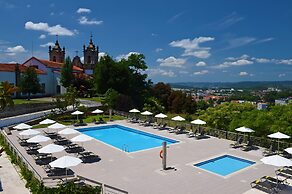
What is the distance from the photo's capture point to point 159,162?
1806 centimetres

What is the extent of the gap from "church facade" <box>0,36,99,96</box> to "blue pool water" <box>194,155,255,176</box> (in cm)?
4584

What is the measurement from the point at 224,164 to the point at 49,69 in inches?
2099

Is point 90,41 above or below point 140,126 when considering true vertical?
above

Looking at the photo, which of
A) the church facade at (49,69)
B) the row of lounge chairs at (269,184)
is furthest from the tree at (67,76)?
the row of lounge chairs at (269,184)

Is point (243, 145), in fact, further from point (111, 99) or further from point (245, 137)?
point (111, 99)

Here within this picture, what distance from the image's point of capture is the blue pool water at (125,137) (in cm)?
2448

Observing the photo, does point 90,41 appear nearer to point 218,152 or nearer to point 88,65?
point 88,65

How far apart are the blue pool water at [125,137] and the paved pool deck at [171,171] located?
2.44 meters

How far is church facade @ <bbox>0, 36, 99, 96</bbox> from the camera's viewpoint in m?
53.0

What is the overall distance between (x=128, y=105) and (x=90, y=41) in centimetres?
5564

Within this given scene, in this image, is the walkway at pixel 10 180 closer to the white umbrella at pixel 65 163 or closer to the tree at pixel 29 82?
the white umbrella at pixel 65 163

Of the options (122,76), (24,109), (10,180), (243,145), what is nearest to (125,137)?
(243,145)

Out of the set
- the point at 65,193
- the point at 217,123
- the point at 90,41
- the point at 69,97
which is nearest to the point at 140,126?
the point at 217,123

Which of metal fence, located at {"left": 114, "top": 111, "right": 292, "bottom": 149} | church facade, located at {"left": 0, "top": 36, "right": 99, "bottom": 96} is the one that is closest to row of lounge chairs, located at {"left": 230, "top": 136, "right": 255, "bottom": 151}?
metal fence, located at {"left": 114, "top": 111, "right": 292, "bottom": 149}
